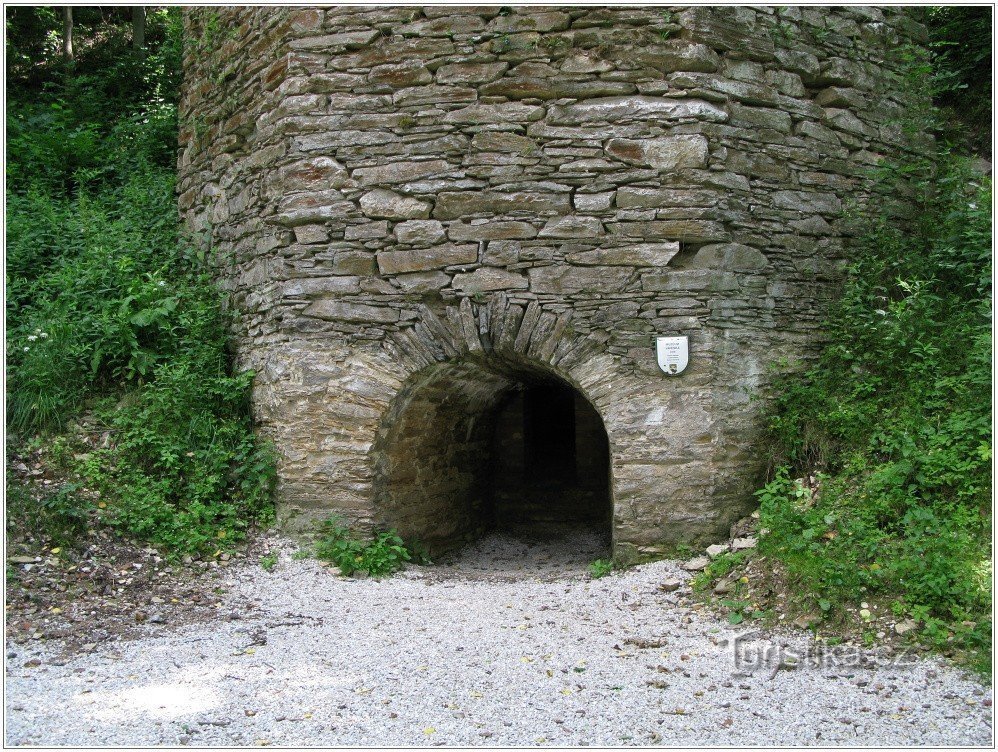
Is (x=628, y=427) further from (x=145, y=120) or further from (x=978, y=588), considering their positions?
(x=145, y=120)

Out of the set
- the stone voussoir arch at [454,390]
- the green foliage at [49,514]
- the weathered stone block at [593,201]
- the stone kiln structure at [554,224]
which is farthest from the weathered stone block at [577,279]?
the green foliage at [49,514]

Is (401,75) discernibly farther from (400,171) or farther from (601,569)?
(601,569)

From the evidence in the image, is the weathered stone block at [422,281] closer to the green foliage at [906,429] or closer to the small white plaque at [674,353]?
the small white plaque at [674,353]

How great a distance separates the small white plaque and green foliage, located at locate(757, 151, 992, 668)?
2.56 feet

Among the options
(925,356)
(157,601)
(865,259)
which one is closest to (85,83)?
(157,601)

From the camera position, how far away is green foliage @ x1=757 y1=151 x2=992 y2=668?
3844 mm

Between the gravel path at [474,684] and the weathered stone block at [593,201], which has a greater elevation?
the weathered stone block at [593,201]

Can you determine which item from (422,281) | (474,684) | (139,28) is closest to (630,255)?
(422,281)

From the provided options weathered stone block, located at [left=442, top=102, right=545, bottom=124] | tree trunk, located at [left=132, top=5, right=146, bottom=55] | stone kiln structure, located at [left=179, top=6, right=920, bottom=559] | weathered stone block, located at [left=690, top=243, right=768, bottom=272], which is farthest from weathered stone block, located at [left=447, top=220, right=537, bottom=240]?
tree trunk, located at [left=132, top=5, right=146, bottom=55]

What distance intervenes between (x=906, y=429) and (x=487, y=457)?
12.2 feet

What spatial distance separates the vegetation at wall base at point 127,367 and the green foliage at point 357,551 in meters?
0.49

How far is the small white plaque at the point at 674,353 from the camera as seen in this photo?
16.4 feet

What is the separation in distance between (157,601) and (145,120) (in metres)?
5.85

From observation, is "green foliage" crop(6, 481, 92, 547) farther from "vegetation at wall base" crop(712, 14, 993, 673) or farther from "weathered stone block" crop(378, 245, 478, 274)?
"vegetation at wall base" crop(712, 14, 993, 673)
